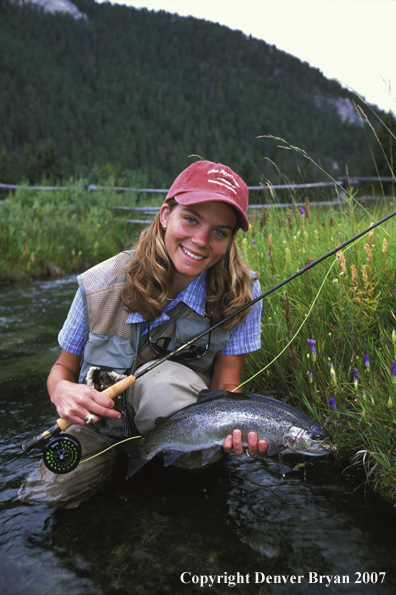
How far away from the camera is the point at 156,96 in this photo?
75.4 meters

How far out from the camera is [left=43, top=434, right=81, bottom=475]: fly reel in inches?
85.3

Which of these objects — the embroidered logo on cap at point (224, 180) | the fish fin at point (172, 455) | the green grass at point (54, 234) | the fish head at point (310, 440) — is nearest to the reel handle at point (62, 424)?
the fish fin at point (172, 455)

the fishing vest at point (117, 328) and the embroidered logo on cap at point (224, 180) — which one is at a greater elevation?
the embroidered logo on cap at point (224, 180)

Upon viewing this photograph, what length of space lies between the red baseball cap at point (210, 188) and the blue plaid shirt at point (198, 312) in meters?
0.46

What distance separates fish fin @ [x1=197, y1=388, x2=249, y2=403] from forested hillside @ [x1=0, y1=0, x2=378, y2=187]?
3185 centimetres

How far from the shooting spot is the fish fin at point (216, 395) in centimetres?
212

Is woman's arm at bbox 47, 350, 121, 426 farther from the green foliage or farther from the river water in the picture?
the green foliage

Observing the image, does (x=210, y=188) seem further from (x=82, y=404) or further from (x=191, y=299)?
(x=82, y=404)

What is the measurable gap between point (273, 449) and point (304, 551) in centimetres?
41

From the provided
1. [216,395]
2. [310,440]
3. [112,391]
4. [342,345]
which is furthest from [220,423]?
[342,345]

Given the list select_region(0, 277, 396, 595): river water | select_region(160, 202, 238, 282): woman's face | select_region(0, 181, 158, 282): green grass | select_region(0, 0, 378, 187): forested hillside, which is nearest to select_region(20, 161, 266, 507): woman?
select_region(160, 202, 238, 282): woman's face

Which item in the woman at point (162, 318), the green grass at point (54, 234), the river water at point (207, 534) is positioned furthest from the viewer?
the green grass at point (54, 234)

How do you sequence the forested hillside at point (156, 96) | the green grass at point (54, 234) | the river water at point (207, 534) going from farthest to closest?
1. the forested hillside at point (156, 96)
2. the green grass at point (54, 234)
3. the river water at point (207, 534)

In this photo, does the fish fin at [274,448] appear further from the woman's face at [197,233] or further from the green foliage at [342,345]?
the woman's face at [197,233]
